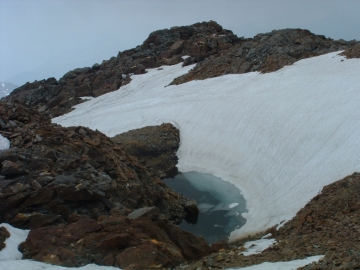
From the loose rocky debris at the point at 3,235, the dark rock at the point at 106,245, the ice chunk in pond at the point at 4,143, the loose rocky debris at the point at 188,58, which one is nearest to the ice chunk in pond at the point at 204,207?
the dark rock at the point at 106,245

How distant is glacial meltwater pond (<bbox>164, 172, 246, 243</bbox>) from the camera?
63.8 ft

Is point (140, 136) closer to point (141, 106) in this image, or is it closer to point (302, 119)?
point (141, 106)

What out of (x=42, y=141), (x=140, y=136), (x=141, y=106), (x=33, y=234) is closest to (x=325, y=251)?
(x=33, y=234)

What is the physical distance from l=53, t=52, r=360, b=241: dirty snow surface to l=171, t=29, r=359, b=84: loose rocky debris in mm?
2106

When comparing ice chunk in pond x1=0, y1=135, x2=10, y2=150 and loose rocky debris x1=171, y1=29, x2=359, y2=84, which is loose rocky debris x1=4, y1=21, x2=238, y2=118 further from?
ice chunk in pond x1=0, y1=135, x2=10, y2=150

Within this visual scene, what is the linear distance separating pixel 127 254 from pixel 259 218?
9645 mm

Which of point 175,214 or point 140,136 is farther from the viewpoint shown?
point 140,136

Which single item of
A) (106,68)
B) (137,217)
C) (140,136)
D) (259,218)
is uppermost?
(106,68)

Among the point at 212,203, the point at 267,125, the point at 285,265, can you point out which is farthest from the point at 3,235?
the point at 267,125

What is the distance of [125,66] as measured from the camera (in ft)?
199

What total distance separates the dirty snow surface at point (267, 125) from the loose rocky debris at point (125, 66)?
10.8m

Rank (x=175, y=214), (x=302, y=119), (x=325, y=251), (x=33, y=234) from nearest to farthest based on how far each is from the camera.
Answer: (x=325, y=251), (x=33, y=234), (x=175, y=214), (x=302, y=119)

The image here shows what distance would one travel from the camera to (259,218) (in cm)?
1933

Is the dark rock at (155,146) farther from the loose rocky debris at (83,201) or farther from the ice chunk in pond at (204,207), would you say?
the loose rocky debris at (83,201)
